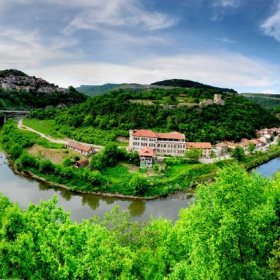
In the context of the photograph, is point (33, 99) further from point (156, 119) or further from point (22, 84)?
point (156, 119)

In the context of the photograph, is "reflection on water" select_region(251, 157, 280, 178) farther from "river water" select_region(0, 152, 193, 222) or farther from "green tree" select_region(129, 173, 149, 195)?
"green tree" select_region(129, 173, 149, 195)

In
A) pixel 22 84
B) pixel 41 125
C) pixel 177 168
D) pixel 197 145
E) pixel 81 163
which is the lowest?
pixel 177 168

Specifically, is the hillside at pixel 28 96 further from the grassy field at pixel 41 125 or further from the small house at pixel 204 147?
the small house at pixel 204 147

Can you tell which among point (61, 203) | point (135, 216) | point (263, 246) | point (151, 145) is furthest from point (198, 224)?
point (151, 145)

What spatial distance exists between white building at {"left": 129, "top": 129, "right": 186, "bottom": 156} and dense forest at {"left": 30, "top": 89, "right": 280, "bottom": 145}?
5749mm

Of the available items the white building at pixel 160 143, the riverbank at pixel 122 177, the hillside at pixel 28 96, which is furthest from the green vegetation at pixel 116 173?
the hillside at pixel 28 96

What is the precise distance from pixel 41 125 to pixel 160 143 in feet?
123

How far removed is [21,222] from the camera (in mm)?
8734

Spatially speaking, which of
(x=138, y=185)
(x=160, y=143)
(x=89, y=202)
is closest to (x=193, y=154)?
(x=160, y=143)

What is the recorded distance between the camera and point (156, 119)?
53.7 meters

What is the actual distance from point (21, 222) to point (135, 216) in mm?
18581

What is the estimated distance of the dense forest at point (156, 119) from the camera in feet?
166

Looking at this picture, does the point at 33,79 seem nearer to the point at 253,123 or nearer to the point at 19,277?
the point at 253,123

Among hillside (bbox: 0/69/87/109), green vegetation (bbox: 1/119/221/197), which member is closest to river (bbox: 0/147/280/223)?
green vegetation (bbox: 1/119/221/197)
